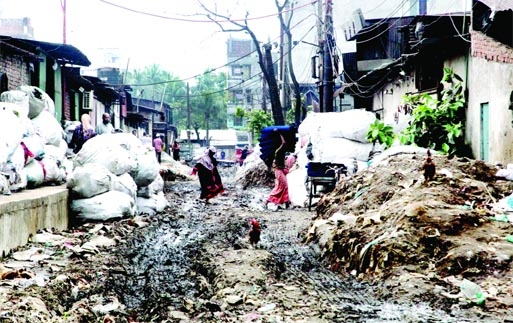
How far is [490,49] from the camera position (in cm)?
793

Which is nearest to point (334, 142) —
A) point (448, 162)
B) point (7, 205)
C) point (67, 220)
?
point (448, 162)

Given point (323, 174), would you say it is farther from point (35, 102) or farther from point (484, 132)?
point (35, 102)

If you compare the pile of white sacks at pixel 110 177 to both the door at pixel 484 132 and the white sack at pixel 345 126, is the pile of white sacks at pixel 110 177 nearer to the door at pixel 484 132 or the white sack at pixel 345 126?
the white sack at pixel 345 126

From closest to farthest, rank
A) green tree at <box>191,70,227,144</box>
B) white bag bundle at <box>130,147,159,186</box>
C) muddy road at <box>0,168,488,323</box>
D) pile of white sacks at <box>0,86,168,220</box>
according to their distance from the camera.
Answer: muddy road at <box>0,168,488,323</box> → pile of white sacks at <box>0,86,168,220</box> → white bag bundle at <box>130,147,159,186</box> → green tree at <box>191,70,227,144</box>

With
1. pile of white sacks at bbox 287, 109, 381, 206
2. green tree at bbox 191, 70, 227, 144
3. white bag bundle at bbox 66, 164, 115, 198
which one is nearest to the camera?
white bag bundle at bbox 66, 164, 115, 198

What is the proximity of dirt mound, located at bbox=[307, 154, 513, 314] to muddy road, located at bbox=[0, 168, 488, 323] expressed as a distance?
0.32m

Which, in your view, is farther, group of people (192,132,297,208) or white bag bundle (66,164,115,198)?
group of people (192,132,297,208)

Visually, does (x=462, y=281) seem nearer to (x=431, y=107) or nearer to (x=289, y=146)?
(x=431, y=107)

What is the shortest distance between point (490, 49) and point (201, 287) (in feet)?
16.2

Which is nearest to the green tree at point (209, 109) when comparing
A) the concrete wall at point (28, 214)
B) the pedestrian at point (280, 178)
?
the pedestrian at point (280, 178)

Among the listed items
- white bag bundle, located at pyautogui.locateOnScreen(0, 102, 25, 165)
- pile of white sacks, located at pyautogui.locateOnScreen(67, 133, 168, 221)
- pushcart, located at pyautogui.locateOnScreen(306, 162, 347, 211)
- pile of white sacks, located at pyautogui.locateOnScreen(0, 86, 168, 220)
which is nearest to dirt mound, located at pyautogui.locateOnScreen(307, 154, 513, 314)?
pile of white sacks, located at pyautogui.locateOnScreen(67, 133, 168, 221)

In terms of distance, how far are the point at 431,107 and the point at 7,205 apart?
898cm

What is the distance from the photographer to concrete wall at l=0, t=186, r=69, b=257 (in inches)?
250

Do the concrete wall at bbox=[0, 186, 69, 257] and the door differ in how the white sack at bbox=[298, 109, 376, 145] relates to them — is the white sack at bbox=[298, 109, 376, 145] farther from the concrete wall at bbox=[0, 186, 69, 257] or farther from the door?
the concrete wall at bbox=[0, 186, 69, 257]
